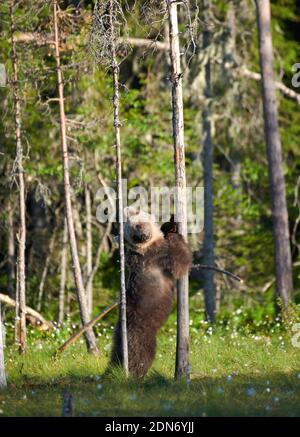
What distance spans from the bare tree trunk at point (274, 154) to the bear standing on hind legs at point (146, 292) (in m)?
8.22

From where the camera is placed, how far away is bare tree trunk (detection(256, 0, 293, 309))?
1936cm

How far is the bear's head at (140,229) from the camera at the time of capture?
1129 centimetres

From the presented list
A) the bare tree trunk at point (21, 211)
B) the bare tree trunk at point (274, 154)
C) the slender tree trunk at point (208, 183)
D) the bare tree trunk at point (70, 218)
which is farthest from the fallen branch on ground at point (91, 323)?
the slender tree trunk at point (208, 183)

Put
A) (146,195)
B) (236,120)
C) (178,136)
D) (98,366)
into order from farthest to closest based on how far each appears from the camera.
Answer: (236,120) < (146,195) < (98,366) < (178,136)

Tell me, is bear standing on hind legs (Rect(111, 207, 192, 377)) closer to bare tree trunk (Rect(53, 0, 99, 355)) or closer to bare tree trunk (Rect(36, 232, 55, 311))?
bare tree trunk (Rect(53, 0, 99, 355))

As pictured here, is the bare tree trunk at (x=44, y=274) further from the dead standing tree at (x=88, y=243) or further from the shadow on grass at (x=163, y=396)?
the shadow on grass at (x=163, y=396)

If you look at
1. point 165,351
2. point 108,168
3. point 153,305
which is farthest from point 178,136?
point 108,168

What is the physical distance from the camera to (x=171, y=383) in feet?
35.1

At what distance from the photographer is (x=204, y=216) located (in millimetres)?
20562

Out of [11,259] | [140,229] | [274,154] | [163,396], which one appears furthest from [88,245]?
[163,396]

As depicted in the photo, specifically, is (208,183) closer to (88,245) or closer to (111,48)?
(88,245)

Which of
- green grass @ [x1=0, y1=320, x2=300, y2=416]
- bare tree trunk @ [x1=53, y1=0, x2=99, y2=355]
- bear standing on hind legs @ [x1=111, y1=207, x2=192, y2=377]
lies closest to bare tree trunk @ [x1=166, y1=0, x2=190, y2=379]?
bear standing on hind legs @ [x1=111, y1=207, x2=192, y2=377]

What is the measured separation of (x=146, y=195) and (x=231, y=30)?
14.2 feet
